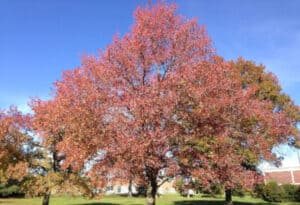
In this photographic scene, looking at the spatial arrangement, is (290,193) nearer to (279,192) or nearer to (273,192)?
(279,192)

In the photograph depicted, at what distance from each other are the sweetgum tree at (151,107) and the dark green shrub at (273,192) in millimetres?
30899

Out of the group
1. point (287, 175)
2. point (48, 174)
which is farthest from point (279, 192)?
point (48, 174)

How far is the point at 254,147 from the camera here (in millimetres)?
18391

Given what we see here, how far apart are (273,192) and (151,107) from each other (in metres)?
36.8

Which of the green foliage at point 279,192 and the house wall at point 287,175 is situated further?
the house wall at point 287,175

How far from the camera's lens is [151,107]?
1252 cm

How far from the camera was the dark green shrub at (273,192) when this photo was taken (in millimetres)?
42750

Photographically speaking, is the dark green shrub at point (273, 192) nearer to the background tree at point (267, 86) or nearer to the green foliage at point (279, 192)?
the green foliage at point (279, 192)

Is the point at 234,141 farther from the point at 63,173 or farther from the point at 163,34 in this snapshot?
the point at 63,173

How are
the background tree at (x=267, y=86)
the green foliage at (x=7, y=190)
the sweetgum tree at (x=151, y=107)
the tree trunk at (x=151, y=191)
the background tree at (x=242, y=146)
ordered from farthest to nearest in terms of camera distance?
the green foliage at (x=7, y=190), the background tree at (x=267, y=86), the tree trunk at (x=151, y=191), the background tree at (x=242, y=146), the sweetgum tree at (x=151, y=107)

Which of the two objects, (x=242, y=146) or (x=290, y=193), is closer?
(x=242, y=146)

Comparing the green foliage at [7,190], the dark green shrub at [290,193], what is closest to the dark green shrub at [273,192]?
the dark green shrub at [290,193]

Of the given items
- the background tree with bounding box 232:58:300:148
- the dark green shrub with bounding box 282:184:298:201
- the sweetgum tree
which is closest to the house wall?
the dark green shrub with bounding box 282:184:298:201

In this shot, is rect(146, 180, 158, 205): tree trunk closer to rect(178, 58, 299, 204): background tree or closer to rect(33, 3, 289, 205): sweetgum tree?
rect(33, 3, 289, 205): sweetgum tree
